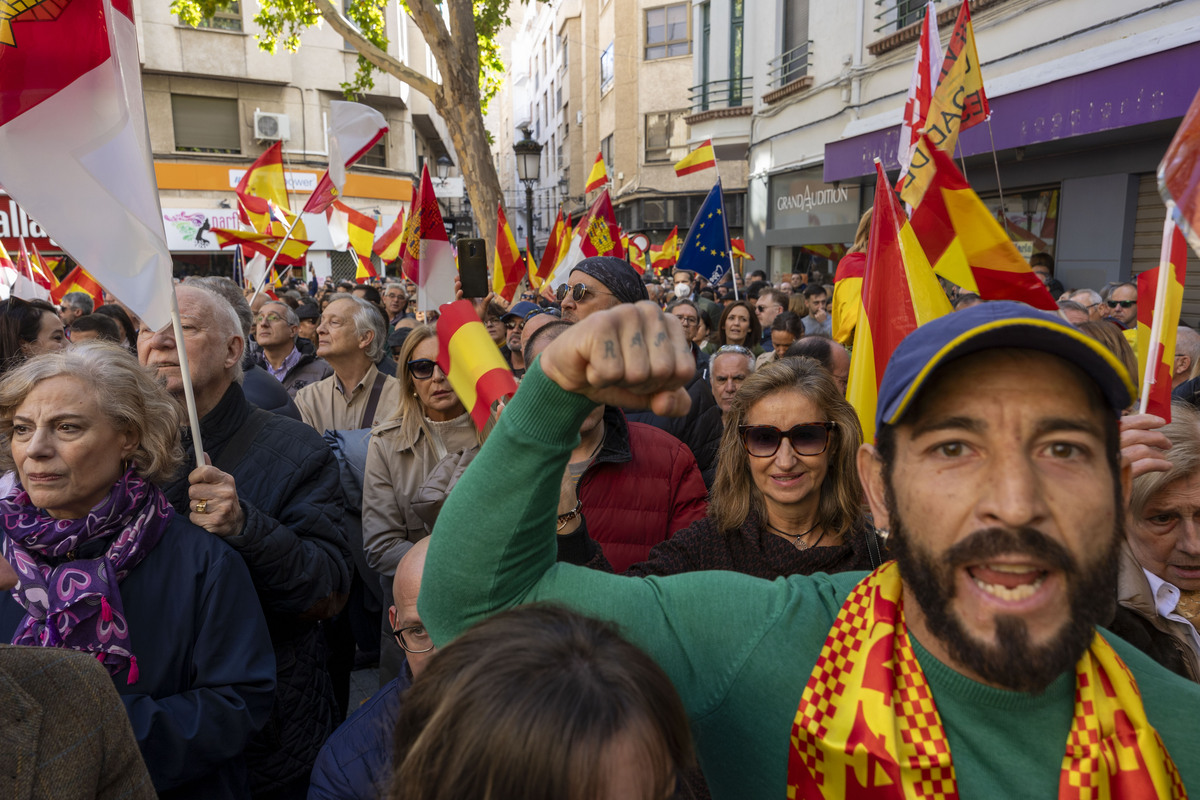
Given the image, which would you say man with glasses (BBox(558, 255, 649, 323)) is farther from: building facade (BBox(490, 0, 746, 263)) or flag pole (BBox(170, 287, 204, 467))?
building facade (BBox(490, 0, 746, 263))

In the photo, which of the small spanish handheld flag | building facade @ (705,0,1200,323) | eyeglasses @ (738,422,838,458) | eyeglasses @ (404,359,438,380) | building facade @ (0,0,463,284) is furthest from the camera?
building facade @ (0,0,463,284)

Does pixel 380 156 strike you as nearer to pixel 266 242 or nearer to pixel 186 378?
pixel 266 242

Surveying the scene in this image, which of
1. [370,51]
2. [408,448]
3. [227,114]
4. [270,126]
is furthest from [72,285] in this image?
[227,114]

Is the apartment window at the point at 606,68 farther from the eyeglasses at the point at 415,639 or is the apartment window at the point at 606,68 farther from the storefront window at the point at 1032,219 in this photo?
the eyeglasses at the point at 415,639

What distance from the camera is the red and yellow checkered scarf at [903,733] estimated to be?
1.15m

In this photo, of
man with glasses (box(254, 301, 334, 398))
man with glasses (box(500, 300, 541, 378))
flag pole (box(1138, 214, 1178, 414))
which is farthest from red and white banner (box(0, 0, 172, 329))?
man with glasses (box(254, 301, 334, 398))

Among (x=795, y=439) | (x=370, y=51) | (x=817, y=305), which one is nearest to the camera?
(x=795, y=439)

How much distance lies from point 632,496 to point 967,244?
6.07 ft

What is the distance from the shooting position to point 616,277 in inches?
161

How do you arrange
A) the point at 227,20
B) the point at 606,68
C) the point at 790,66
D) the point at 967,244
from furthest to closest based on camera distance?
the point at 606,68 → the point at 227,20 → the point at 790,66 → the point at 967,244

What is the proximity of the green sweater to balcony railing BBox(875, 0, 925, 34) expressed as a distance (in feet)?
37.4

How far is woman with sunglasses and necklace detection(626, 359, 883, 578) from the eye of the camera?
2.39 metres

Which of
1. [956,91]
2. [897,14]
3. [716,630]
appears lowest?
[716,630]

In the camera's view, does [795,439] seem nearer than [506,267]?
Yes
